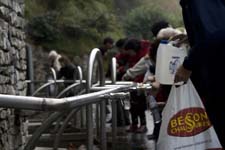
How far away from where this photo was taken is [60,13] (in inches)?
787

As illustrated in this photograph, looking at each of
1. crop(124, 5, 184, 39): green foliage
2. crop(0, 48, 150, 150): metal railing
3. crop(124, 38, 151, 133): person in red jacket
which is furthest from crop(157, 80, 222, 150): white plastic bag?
crop(124, 5, 184, 39): green foliage

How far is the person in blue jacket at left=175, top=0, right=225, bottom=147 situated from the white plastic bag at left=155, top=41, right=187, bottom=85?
0.72m

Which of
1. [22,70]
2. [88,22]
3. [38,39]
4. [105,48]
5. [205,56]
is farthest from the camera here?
[88,22]

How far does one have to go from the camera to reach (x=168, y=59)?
4566mm

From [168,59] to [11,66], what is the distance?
1515 millimetres

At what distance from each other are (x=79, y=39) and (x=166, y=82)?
1525 cm

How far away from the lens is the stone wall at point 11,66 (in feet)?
16.4

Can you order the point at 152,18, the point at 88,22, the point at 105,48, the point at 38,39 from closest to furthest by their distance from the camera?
the point at 105,48 < the point at 38,39 < the point at 88,22 < the point at 152,18

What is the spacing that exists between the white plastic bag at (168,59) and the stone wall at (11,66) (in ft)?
3.93

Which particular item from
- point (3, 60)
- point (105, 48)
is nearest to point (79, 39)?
point (105, 48)

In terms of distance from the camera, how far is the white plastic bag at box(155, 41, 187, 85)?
4484mm

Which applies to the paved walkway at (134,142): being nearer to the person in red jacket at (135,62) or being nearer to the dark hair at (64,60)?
the person in red jacket at (135,62)

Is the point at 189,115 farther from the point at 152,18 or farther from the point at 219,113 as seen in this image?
the point at 152,18

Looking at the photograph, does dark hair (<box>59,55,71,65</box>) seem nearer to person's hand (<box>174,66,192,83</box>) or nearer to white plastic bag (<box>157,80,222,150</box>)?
white plastic bag (<box>157,80,222,150</box>)
